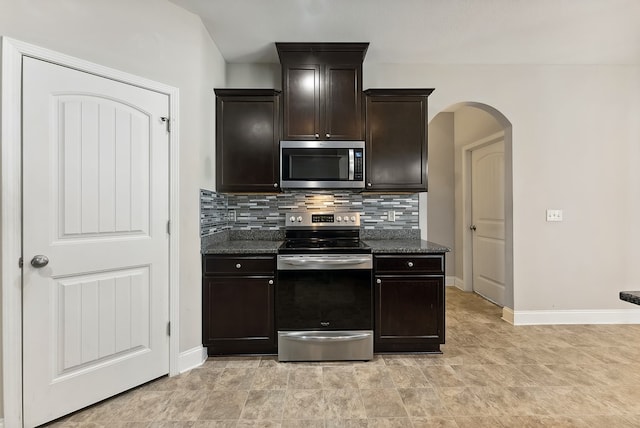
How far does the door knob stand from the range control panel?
183 centimetres

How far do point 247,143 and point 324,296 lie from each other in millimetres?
1503

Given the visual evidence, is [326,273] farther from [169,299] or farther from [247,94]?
[247,94]

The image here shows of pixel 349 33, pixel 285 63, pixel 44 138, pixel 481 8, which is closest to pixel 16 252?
pixel 44 138

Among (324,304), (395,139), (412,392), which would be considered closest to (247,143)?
(395,139)

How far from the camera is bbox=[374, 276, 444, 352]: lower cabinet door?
98.3 inches

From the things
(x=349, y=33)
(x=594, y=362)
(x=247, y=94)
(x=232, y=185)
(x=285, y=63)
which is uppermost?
→ (x=349, y=33)

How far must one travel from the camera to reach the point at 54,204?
1.78 metres

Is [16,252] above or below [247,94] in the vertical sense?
below

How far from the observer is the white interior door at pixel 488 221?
3854 millimetres

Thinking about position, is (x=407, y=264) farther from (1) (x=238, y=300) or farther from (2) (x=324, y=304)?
(1) (x=238, y=300)

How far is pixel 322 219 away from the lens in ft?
10.2

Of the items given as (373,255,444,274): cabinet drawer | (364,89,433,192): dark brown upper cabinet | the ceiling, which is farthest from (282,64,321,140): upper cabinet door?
(373,255,444,274): cabinet drawer

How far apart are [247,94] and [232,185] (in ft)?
2.70

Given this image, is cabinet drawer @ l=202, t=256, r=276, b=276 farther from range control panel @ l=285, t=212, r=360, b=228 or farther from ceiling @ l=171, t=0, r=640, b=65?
ceiling @ l=171, t=0, r=640, b=65
